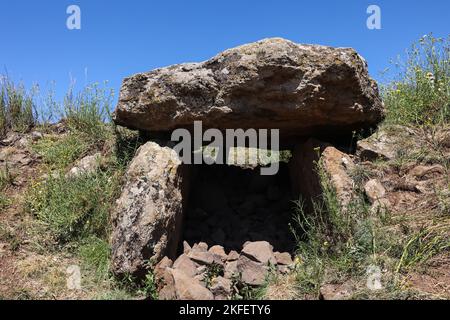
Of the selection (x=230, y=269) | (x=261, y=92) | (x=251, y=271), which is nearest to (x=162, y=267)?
(x=230, y=269)

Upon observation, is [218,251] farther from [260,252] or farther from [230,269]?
[260,252]

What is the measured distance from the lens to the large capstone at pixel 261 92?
13.6ft

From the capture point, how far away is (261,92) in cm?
422

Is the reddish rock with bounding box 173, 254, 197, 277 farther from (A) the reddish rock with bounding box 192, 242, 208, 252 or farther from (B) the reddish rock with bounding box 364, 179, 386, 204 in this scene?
(B) the reddish rock with bounding box 364, 179, 386, 204

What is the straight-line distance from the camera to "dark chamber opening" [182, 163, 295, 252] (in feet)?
16.2

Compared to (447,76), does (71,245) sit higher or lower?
lower

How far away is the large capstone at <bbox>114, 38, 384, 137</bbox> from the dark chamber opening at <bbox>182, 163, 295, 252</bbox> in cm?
106

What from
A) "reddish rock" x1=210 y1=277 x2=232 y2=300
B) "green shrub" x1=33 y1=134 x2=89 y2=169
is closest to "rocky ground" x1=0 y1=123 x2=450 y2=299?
"reddish rock" x1=210 y1=277 x2=232 y2=300

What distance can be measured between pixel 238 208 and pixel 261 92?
5.65 ft
